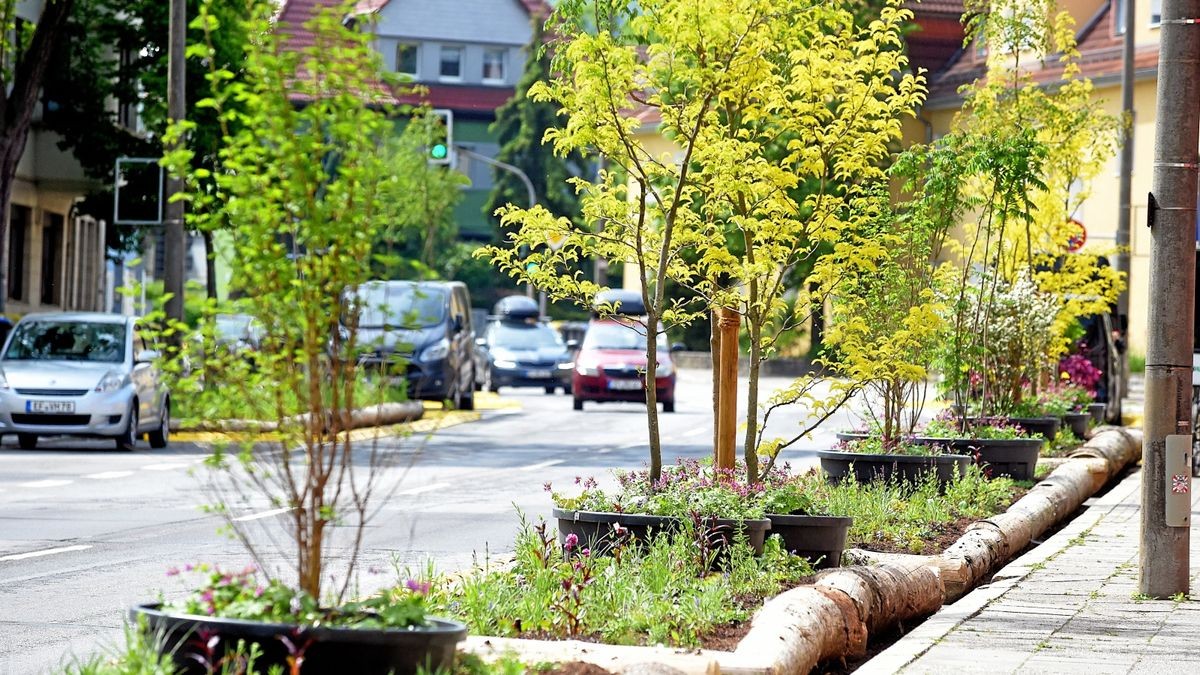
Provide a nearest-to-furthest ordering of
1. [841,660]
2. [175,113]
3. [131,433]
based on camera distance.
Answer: [841,660] → [131,433] → [175,113]

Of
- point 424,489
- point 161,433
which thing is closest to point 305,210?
point 424,489

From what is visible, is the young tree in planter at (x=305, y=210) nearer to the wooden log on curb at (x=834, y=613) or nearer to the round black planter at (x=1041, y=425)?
the wooden log on curb at (x=834, y=613)

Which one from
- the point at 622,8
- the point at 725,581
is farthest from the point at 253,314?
the point at 622,8

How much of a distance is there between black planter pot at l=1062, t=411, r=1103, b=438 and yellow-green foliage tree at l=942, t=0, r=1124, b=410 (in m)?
0.59

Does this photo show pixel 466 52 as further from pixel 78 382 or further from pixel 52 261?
pixel 78 382

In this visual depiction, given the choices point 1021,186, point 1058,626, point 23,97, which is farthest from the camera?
point 23,97

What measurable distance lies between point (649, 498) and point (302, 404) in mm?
4059

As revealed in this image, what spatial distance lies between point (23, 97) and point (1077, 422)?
15076 mm

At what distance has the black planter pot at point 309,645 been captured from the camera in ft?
→ 18.7

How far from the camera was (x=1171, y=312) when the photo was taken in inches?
411

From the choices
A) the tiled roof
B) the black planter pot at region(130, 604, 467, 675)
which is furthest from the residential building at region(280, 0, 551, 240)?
the black planter pot at region(130, 604, 467, 675)

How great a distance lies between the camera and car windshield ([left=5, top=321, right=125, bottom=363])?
77.0 feet

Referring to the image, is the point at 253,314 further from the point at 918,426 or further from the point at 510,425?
the point at 510,425

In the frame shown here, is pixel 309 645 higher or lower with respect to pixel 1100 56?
lower
